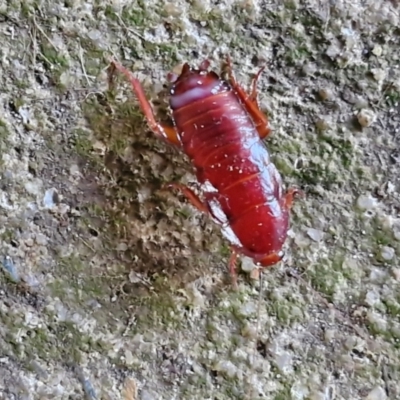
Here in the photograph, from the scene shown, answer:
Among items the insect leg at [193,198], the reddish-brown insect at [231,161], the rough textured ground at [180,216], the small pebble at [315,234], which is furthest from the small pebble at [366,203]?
the insect leg at [193,198]

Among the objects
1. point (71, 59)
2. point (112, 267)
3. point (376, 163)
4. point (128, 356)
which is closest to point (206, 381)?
point (128, 356)

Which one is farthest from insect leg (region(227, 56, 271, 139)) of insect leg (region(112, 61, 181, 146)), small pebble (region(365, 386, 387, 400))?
small pebble (region(365, 386, 387, 400))

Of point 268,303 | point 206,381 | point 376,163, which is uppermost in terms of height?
point 376,163

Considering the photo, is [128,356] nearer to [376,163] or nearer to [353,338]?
[353,338]

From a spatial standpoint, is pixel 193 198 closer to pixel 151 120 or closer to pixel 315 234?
pixel 151 120

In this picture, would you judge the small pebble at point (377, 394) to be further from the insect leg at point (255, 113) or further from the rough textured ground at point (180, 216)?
the insect leg at point (255, 113)
